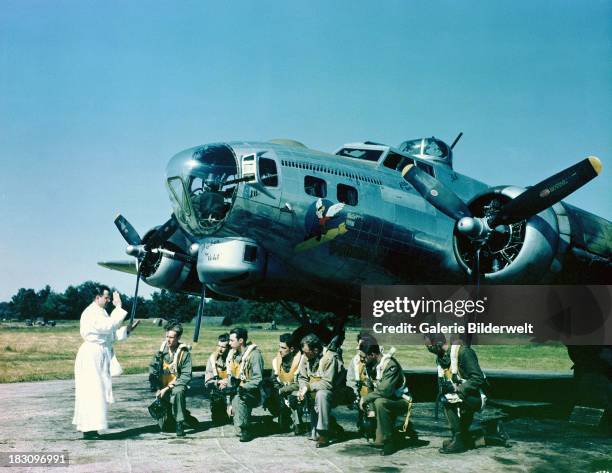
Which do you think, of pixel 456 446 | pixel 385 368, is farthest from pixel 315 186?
pixel 456 446

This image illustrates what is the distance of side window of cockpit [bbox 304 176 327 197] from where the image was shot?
1173 centimetres

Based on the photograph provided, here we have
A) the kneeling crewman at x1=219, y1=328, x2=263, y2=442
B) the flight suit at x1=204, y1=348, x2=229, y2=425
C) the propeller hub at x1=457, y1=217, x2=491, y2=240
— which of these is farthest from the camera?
the propeller hub at x1=457, y1=217, x2=491, y2=240

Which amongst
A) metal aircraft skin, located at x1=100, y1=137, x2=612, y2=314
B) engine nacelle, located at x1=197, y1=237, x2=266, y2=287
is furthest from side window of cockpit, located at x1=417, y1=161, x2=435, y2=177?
engine nacelle, located at x1=197, y1=237, x2=266, y2=287

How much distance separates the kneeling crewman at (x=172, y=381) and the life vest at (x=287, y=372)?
5.45 feet

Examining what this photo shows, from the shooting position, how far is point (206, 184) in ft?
38.1

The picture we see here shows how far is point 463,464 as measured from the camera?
7668 millimetres

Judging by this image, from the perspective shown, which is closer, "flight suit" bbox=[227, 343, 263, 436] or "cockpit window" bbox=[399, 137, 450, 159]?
"flight suit" bbox=[227, 343, 263, 436]

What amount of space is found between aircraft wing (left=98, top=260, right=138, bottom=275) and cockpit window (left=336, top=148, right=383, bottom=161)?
28.6 ft

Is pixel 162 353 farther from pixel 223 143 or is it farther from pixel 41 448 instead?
pixel 223 143

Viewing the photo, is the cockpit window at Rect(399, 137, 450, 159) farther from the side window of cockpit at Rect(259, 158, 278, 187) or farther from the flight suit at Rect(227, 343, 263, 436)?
the flight suit at Rect(227, 343, 263, 436)

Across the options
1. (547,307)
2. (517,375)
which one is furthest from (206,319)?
(547,307)

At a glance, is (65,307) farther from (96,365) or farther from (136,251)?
(96,365)

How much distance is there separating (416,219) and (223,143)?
4667 millimetres

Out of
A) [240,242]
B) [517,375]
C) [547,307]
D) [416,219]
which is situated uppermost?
[416,219]
